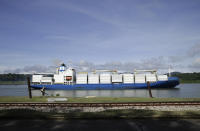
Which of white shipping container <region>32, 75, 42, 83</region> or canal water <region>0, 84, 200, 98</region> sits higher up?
white shipping container <region>32, 75, 42, 83</region>

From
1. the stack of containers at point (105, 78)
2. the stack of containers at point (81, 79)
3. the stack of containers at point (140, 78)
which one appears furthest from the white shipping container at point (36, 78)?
the stack of containers at point (140, 78)

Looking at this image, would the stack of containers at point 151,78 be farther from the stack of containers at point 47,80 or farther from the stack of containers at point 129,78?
the stack of containers at point 47,80

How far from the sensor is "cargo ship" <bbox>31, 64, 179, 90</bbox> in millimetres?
62719

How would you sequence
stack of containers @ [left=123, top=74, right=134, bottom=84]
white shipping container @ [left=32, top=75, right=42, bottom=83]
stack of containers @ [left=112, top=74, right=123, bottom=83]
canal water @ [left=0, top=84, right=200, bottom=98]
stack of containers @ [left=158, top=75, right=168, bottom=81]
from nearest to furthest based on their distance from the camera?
canal water @ [left=0, top=84, right=200, bottom=98] < stack of containers @ [left=123, top=74, right=134, bottom=84] < stack of containers @ [left=158, top=75, right=168, bottom=81] < stack of containers @ [left=112, top=74, right=123, bottom=83] < white shipping container @ [left=32, top=75, right=42, bottom=83]

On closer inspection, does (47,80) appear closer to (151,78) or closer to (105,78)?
(105,78)

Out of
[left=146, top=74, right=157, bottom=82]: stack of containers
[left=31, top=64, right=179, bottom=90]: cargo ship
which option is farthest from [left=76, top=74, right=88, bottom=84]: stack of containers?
[left=146, top=74, right=157, bottom=82]: stack of containers

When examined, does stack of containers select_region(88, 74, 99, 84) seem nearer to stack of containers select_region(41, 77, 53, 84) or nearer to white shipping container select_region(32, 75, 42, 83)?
stack of containers select_region(41, 77, 53, 84)

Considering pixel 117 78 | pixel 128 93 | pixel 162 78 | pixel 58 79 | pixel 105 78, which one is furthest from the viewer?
pixel 58 79

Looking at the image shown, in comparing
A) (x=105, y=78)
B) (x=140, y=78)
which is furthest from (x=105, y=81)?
(x=140, y=78)

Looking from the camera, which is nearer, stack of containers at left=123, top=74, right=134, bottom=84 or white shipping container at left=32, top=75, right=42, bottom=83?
stack of containers at left=123, top=74, right=134, bottom=84

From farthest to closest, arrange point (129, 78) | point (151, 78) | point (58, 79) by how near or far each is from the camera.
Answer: point (58, 79)
point (129, 78)
point (151, 78)

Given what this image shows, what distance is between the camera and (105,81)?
6506 cm

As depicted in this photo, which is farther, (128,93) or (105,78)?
(105,78)

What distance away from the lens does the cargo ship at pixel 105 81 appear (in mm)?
62719
